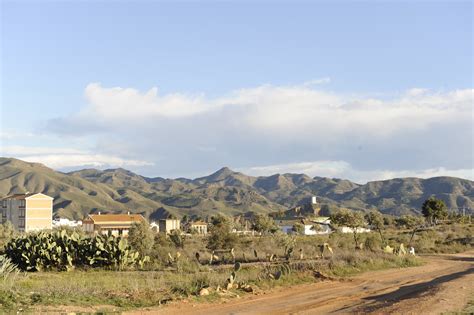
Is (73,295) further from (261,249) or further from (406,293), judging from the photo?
(261,249)

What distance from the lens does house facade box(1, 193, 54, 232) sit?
→ 118 meters

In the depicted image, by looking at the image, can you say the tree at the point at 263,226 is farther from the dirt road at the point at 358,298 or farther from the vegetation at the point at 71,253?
the dirt road at the point at 358,298

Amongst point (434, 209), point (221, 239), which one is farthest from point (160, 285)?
point (434, 209)

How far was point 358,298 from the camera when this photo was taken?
58.4 feet

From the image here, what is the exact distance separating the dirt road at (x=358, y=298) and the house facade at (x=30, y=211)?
106303mm

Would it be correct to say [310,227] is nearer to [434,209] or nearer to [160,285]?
[434,209]

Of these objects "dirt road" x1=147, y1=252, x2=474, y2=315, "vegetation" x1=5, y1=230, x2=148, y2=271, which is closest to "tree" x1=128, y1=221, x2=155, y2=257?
"vegetation" x1=5, y1=230, x2=148, y2=271

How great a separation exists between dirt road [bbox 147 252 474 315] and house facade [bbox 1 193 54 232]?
106303 millimetres

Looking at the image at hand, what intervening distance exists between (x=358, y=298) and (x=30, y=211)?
367ft

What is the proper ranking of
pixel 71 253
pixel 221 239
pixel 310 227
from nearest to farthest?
pixel 71 253, pixel 221 239, pixel 310 227

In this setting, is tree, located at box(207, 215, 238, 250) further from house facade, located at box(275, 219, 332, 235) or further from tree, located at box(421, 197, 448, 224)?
tree, located at box(421, 197, 448, 224)

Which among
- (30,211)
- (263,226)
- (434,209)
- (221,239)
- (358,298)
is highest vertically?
(434,209)

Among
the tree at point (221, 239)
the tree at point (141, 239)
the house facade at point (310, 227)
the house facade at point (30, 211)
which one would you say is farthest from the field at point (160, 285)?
the house facade at point (30, 211)

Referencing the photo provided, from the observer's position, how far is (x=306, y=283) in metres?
20.7
